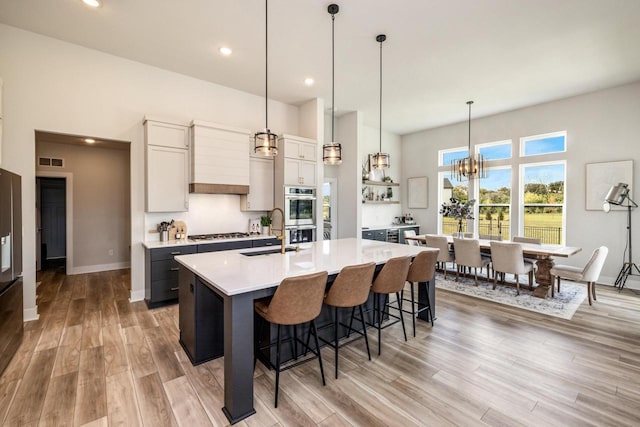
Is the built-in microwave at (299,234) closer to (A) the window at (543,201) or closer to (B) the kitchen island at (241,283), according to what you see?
(B) the kitchen island at (241,283)

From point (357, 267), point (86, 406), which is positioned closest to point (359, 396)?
point (357, 267)

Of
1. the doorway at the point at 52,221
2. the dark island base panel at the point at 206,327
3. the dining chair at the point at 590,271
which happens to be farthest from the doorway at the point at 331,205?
the doorway at the point at 52,221

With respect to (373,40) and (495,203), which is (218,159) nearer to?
(373,40)

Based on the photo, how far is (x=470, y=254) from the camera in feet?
16.4

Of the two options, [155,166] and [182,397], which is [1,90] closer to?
[155,166]

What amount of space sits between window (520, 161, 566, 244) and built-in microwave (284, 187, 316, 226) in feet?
14.9

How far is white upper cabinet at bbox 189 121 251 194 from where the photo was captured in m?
4.31

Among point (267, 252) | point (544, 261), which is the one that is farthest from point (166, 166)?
point (544, 261)

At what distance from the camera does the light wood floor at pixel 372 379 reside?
1.96m

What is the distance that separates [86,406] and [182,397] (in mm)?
626

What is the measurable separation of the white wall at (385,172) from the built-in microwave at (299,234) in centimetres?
242

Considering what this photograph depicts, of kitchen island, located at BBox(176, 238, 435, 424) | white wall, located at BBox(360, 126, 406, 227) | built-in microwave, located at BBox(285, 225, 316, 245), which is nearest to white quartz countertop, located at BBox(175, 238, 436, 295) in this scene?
kitchen island, located at BBox(176, 238, 435, 424)

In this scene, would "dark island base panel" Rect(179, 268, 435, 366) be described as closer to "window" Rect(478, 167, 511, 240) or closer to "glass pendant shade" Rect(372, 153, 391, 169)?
"glass pendant shade" Rect(372, 153, 391, 169)

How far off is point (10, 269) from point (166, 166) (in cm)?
201
